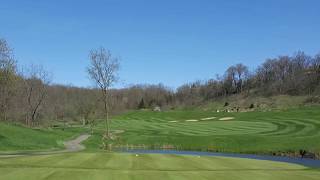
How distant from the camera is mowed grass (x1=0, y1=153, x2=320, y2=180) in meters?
21.5

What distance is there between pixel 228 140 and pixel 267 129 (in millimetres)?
13958

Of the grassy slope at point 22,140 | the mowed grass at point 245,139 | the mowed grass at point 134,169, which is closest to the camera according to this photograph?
the mowed grass at point 134,169

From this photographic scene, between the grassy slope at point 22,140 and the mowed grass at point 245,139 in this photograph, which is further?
the mowed grass at point 245,139

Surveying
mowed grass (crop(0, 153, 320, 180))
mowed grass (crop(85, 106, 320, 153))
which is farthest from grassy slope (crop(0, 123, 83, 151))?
mowed grass (crop(0, 153, 320, 180))

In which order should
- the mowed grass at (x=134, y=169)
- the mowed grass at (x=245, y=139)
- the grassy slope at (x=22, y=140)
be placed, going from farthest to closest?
the mowed grass at (x=245, y=139), the grassy slope at (x=22, y=140), the mowed grass at (x=134, y=169)

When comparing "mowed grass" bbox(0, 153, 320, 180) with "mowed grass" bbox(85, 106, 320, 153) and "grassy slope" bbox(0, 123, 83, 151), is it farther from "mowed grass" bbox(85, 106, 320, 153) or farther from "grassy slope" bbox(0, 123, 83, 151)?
"mowed grass" bbox(85, 106, 320, 153)

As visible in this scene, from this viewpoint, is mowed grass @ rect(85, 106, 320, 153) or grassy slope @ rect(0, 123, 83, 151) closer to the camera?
grassy slope @ rect(0, 123, 83, 151)

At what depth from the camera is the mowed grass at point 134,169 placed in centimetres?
2148

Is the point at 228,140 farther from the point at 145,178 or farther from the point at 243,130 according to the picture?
the point at 145,178

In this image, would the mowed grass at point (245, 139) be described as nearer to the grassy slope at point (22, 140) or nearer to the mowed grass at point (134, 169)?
the grassy slope at point (22, 140)

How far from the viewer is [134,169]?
24.7 m

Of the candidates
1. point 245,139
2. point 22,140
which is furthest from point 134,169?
point 245,139

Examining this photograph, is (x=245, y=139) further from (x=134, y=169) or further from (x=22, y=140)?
(x=134, y=169)

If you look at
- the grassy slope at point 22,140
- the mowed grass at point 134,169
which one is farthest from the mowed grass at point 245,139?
the mowed grass at point 134,169
